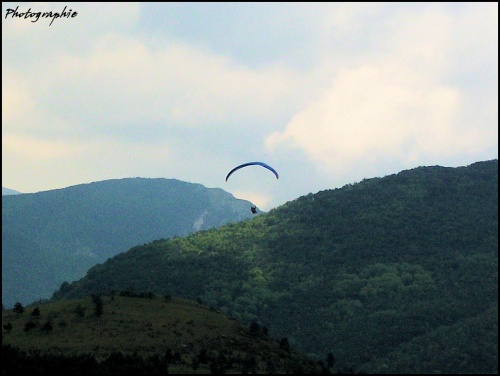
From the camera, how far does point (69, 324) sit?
77750 mm

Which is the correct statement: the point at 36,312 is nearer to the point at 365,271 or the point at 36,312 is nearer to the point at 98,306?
the point at 98,306

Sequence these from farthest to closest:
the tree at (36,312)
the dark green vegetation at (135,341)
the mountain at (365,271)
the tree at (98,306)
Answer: the mountain at (365,271) → the tree at (36,312) → the tree at (98,306) → the dark green vegetation at (135,341)

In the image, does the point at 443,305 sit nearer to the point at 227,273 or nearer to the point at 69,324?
the point at 227,273

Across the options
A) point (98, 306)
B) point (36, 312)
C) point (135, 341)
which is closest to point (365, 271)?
point (98, 306)

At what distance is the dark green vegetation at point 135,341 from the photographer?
62750mm

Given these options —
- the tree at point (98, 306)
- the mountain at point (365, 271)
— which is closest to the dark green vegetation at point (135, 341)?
the tree at point (98, 306)

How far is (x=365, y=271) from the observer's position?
138250 millimetres

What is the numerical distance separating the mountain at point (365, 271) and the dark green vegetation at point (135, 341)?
81.4 feet

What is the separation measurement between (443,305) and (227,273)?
37915mm

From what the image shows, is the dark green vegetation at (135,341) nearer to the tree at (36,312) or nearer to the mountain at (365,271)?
the tree at (36,312)

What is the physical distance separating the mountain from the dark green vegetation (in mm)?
24804

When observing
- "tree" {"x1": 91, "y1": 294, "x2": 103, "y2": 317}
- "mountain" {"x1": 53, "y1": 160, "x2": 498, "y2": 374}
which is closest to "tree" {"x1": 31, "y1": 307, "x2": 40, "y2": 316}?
"tree" {"x1": 91, "y1": 294, "x2": 103, "y2": 317}

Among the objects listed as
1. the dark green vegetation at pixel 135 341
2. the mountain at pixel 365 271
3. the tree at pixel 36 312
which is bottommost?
the dark green vegetation at pixel 135 341

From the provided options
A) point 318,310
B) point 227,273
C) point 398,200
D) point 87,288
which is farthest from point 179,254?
point 398,200
